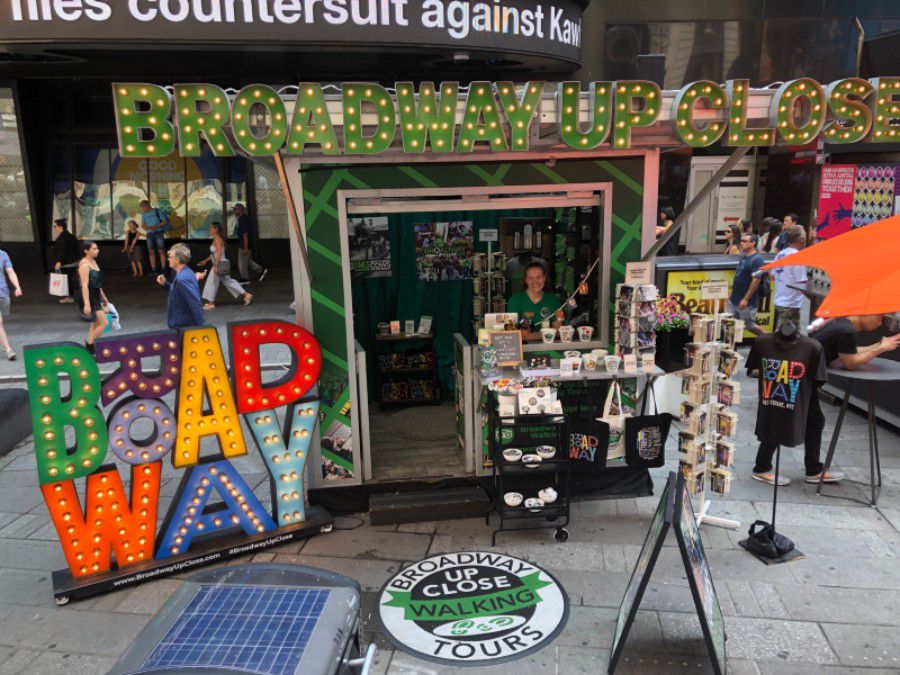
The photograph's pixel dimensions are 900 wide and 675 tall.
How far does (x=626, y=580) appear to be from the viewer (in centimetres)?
551

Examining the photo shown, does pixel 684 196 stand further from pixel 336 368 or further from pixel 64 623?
pixel 64 623

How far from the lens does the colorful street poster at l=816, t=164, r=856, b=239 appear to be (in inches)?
595

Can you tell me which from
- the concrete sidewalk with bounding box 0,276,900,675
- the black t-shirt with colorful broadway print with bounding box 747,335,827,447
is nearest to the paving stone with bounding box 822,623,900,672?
the concrete sidewalk with bounding box 0,276,900,675

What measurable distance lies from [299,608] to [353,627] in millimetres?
271

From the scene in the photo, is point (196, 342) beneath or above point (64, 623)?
above

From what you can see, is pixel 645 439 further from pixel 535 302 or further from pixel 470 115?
pixel 470 115

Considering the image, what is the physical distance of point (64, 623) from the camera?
16.8ft

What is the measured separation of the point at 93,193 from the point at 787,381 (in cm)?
1651

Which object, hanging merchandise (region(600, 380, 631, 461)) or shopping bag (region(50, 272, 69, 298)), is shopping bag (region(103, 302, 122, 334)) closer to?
shopping bag (region(50, 272, 69, 298))

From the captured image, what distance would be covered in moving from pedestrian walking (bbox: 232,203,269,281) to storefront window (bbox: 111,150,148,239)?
2740 mm

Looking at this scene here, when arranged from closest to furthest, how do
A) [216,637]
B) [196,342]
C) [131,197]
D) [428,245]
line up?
→ [216,637] < [196,342] < [428,245] < [131,197]

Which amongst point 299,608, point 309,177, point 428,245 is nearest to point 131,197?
point 428,245

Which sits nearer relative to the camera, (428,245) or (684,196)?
(428,245)

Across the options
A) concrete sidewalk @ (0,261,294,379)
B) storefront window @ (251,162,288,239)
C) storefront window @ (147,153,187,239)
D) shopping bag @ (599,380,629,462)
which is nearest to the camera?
shopping bag @ (599,380,629,462)
